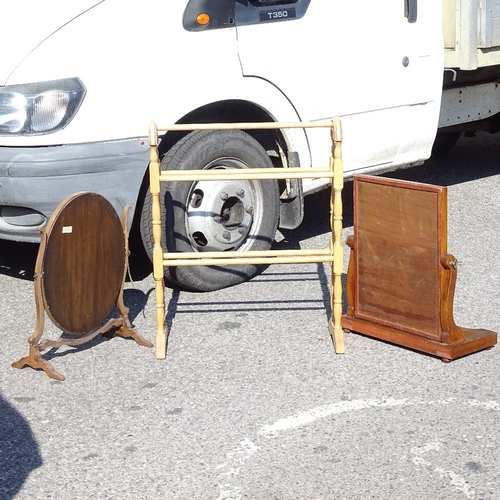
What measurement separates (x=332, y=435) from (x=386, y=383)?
561 millimetres

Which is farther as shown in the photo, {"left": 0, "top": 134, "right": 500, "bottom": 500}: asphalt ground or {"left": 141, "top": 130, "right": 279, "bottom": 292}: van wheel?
{"left": 141, "top": 130, "right": 279, "bottom": 292}: van wheel

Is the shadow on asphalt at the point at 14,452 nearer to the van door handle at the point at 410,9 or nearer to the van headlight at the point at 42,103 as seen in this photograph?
the van headlight at the point at 42,103

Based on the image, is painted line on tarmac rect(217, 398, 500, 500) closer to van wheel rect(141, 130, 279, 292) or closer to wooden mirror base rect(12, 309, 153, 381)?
wooden mirror base rect(12, 309, 153, 381)

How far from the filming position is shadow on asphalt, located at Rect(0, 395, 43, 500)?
346 centimetres

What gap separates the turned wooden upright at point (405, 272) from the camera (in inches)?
174

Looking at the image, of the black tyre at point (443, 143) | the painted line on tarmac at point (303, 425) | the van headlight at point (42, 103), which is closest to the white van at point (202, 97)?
the van headlight at point (42, 103)

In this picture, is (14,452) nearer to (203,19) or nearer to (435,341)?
(435,341)

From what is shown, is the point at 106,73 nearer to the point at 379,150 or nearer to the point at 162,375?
the point at 162,375

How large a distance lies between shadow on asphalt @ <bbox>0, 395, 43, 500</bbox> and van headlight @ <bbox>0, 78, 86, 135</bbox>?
1.43 m

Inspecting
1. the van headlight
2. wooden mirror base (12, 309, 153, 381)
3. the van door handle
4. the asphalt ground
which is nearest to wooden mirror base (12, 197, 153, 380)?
wooden mirror base (12, 309, 153, 381)

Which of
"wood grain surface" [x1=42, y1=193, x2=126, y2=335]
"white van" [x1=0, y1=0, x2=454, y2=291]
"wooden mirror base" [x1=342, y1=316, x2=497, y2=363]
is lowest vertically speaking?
"wooden mirror base" [x1=342, y1=316, x2=497, y2=363]

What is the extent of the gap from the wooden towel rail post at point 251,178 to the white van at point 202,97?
19.5 inches

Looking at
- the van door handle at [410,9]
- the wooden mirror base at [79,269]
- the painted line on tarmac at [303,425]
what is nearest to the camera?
the painted line on tarmac at [303,425]

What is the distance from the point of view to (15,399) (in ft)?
13.7
